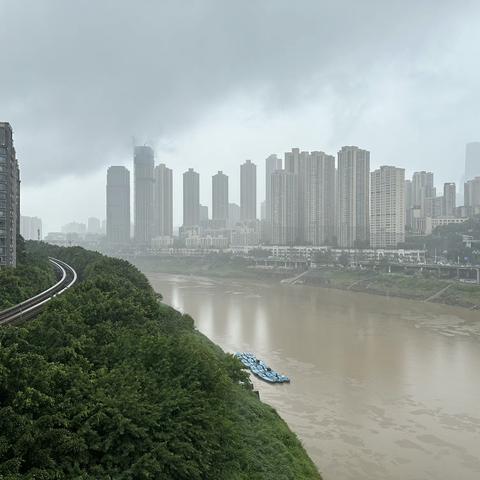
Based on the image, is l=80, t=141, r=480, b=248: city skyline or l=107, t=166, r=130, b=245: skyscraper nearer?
l=80, t=141, r=480, b=248: city skyline

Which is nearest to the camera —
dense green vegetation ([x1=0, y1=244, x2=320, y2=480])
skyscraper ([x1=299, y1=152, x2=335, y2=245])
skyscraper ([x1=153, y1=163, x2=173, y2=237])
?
dense green vegetation ([x1=0, y1=244, x2=320, y2=480])

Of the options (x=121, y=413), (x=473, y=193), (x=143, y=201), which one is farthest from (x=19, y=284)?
(x=143, y=201)

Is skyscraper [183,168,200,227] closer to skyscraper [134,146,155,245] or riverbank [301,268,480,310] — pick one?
skyscraper [134,146,155,245]

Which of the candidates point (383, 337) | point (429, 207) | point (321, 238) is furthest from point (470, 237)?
point (383, 337)

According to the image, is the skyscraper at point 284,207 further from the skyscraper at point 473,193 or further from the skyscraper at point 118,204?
the skyscraper at point 118,204

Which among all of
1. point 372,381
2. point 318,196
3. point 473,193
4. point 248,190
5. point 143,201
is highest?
point 248,190

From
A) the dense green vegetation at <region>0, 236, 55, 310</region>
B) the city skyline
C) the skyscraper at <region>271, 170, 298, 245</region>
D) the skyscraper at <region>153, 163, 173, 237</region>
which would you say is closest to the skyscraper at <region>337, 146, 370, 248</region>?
the city skyline

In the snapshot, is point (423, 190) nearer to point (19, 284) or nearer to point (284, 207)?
point (284, 207)
